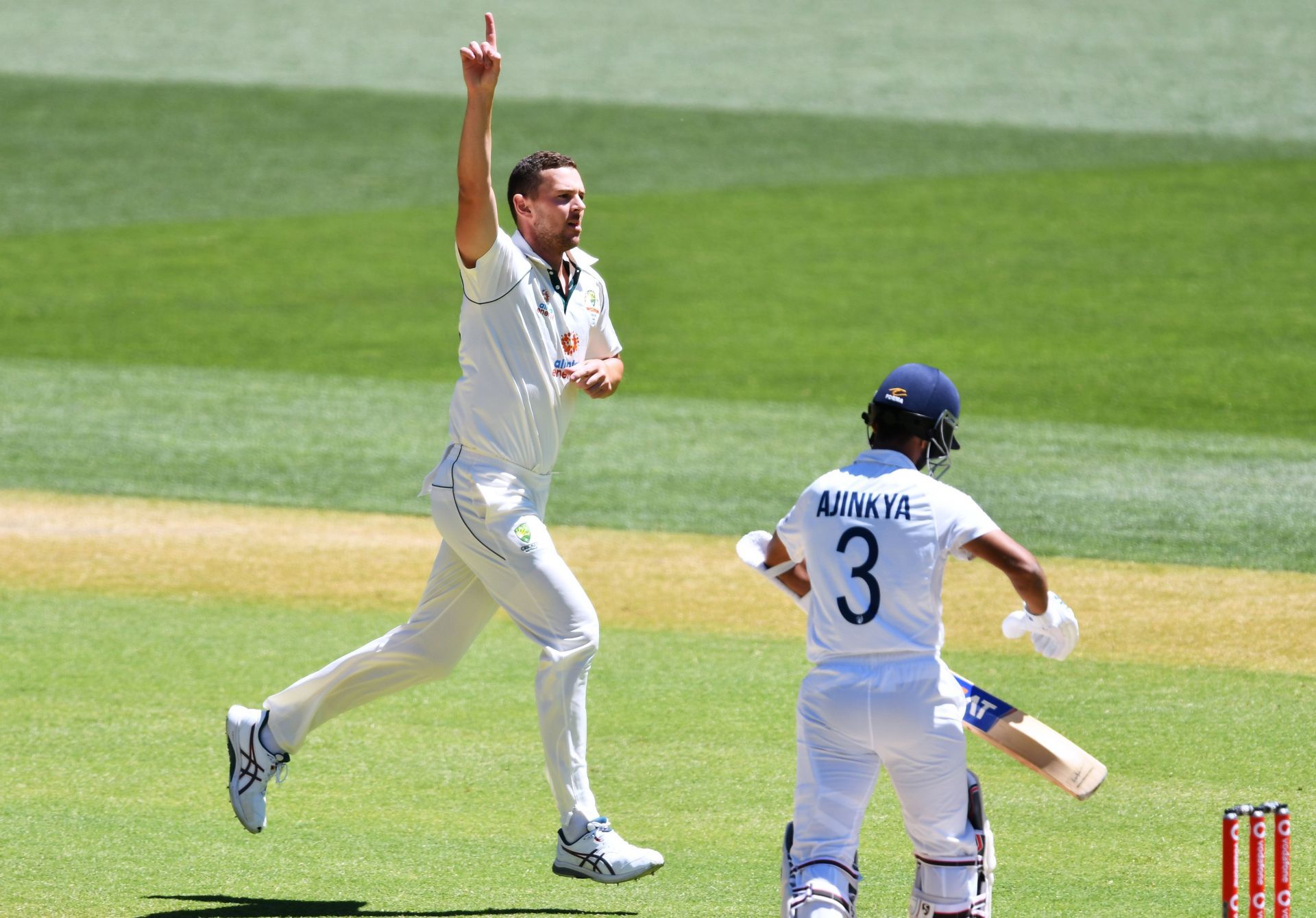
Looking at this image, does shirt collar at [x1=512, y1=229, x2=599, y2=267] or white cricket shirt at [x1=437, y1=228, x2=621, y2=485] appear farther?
shirt collar at [x1=512, y1=229, x2=599, y2=267]

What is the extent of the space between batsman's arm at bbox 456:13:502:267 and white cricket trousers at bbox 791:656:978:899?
2.10 metres

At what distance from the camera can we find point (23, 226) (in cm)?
2567

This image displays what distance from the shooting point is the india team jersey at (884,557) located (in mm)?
4938

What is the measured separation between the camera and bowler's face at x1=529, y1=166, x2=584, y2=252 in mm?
6332

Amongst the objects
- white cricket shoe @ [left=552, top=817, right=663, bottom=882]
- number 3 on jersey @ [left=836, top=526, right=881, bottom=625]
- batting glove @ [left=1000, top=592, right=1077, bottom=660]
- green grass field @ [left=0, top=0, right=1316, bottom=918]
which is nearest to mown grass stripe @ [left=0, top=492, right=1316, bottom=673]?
green grass field @ [left=0, top=0, right=1316, bottom=918]

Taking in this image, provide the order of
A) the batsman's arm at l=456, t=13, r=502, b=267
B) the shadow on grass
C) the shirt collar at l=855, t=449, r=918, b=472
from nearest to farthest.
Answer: the shirt collar at l=855, t=449, r=918, b=472, the shadow on grass, the batsman's arm at l=456, t=13, r=502, b=267

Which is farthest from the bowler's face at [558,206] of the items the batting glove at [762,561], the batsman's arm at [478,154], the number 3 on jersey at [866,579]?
the number 3 on jersey at [866,579]

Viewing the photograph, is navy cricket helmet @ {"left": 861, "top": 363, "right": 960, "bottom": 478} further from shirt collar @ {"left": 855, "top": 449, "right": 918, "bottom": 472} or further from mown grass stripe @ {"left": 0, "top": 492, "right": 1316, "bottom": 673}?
mown grass stripe @ {"left": 0, "top": 492, "right": 1316, "bottom": 673}

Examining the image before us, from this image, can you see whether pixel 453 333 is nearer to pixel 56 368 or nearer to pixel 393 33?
pixel 56 368

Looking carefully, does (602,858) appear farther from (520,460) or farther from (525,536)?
(520,460)

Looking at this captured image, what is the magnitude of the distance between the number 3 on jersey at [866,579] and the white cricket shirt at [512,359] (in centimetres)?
172

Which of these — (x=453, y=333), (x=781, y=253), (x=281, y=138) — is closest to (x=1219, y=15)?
(x=781, y=253)

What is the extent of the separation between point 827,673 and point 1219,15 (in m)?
35.8

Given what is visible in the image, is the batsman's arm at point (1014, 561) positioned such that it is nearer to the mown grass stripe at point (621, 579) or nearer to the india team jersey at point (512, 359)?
the india team jersey at point (512, 359)
